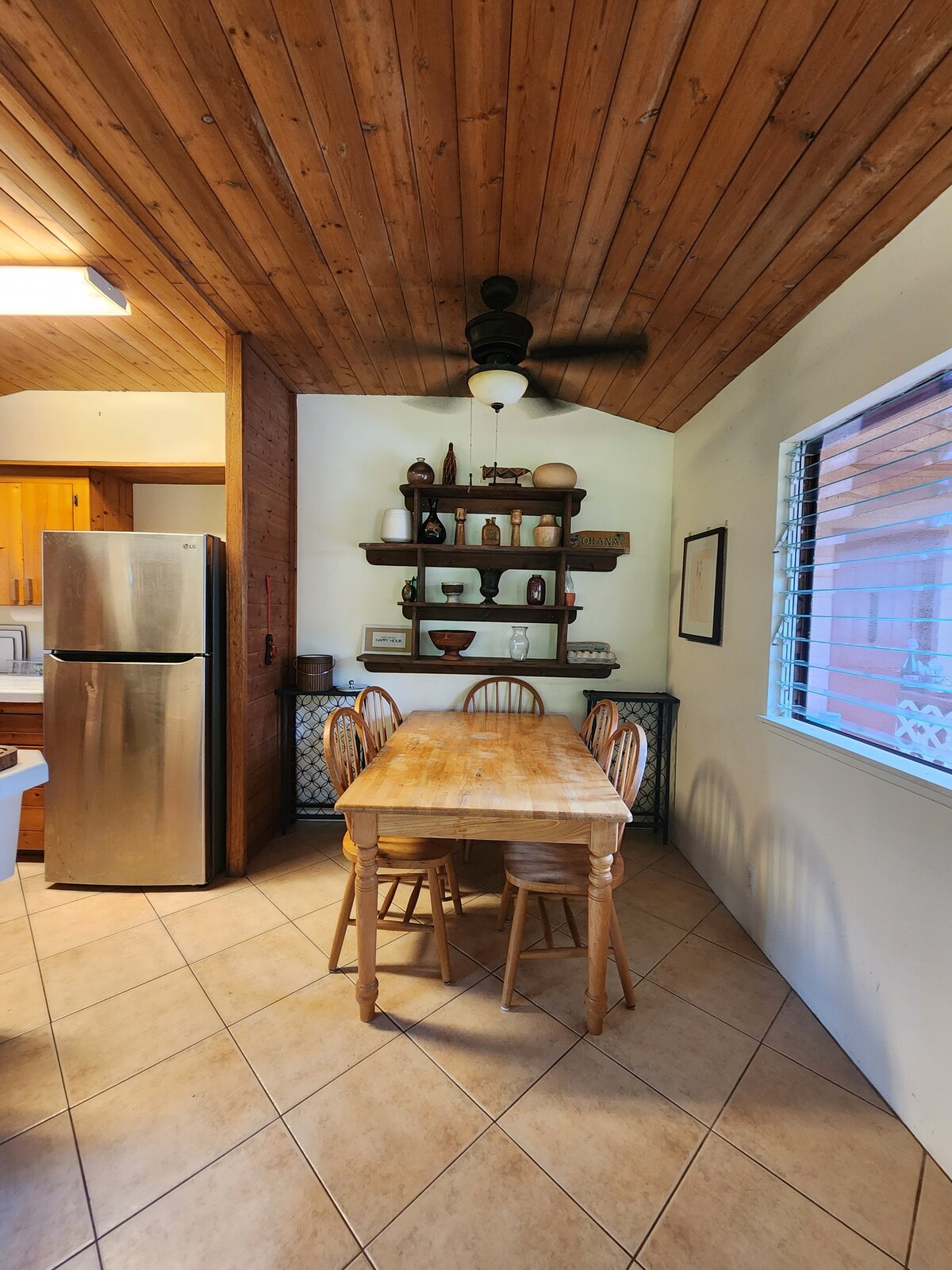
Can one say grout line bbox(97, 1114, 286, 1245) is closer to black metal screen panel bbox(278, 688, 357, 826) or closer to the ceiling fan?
black metal screen panel bbox(278, 688, 357, 826)

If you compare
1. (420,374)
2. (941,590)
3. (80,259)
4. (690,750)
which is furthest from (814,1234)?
(80,259)

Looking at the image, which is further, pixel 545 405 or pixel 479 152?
pixel 545 405

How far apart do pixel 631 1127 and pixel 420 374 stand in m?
3.15

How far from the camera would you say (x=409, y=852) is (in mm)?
1760

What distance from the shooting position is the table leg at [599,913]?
4.84 feet

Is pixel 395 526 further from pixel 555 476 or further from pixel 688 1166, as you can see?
pixel 688 1166

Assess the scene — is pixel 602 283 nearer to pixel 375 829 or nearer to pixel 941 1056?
pixel 375 829

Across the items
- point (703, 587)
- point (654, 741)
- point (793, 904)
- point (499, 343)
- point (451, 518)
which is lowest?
point (793, 904)

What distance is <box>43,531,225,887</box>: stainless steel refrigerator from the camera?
219 cm

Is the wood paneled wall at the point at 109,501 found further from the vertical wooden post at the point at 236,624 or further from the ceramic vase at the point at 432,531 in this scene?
the ceramic vase at the point at 432,531

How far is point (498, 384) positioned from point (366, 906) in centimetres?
192

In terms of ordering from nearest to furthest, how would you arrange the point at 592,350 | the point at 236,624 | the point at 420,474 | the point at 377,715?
the point at 592,350 < the point at 236,624 < the point at 377,715 < the point at 420,474

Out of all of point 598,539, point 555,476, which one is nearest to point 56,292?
point 555,476

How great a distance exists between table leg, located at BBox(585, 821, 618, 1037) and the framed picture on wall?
4.34 ft
